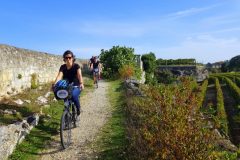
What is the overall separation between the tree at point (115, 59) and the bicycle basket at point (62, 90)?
62.3 ft

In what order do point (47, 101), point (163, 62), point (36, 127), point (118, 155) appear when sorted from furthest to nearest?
point (163, 62) < point (47, 101) < point (36, 127) < point (118, 155)

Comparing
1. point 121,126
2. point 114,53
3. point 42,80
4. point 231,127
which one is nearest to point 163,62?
point 114,53

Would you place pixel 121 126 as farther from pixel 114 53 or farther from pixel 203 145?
pixel 114 53

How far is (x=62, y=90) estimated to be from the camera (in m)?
7.62

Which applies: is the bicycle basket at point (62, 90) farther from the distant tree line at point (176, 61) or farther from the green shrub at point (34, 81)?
the distant tree line at point (176, 61)

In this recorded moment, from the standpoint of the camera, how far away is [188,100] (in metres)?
6.74

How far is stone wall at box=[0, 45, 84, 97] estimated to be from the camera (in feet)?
39.7

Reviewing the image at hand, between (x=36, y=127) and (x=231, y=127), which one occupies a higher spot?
(x=36, y=127)

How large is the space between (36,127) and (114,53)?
1975 cm

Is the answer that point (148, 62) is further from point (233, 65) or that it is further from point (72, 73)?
point (233, 65)

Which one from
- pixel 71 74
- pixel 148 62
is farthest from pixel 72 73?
pixel 148 62

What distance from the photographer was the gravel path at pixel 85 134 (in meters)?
7.44

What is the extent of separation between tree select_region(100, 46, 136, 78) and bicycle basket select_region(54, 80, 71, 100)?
19.0 meters

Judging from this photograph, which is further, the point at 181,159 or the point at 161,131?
the point at 161,131
